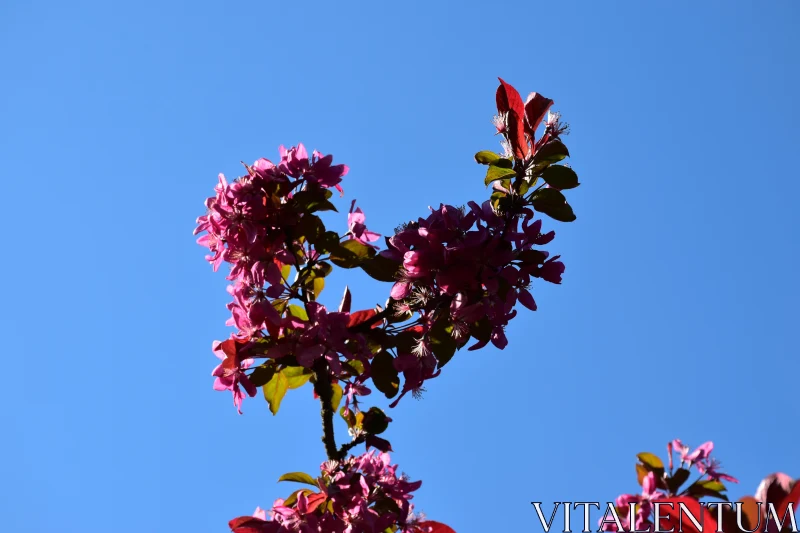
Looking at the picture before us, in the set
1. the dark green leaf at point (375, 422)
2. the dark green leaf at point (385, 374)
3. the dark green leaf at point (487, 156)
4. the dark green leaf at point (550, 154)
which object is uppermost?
the dark green leaf at point (487, 156)

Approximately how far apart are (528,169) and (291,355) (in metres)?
1.05

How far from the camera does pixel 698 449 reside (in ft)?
9.47

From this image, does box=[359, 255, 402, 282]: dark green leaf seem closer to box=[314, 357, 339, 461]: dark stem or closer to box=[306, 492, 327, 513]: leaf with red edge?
box=[314, 357, 339, 461]: dark stem

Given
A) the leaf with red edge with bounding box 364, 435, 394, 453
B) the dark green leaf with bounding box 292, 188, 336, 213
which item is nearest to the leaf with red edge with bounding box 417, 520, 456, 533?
the leaf with red edge with bounding box 364, 435, 394, 453

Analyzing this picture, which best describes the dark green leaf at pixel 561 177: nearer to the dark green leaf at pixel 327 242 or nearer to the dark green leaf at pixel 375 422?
the dark green leaf at pixel 327 242

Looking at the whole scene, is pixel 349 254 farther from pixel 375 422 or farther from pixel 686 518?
pixel 686 518

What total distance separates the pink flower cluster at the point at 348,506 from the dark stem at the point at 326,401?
6 cm

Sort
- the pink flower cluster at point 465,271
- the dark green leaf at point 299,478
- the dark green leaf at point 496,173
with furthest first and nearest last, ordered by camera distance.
A: the dark green leaf at point 299,478 → the dark green leaf at point 496,173 → the pink flower cluster at point 465,271

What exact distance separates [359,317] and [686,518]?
47.3 inches

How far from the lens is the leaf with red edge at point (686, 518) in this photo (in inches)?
74.4

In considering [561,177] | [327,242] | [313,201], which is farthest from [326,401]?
[561,177]

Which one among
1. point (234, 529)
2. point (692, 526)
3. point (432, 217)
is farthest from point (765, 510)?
point (234, 529)

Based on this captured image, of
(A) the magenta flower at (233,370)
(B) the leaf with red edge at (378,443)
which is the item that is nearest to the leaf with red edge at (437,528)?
(B) the leaf with red edge at (378,443)

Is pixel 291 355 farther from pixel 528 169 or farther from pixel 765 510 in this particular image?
pixel 765 510
